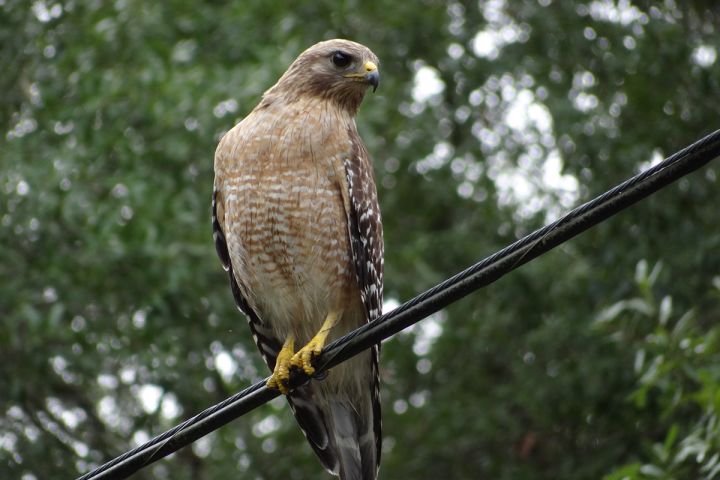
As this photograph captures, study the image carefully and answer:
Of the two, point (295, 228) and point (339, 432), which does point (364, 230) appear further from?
point (339, 432)

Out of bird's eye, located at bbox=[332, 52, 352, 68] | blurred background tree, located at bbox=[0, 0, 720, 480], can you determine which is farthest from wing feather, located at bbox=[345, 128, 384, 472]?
blurred background tree, located at bbox=[0, 0, 720, 480]

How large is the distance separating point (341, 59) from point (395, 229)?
14.9 ft

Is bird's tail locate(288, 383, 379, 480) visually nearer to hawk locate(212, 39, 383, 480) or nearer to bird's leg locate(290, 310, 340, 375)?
hawk locate(212, 39, 383, 480)

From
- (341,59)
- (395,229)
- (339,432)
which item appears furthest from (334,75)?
(395,229)

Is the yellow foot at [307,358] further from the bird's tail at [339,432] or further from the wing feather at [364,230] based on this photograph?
the bird's tail at [339,432]

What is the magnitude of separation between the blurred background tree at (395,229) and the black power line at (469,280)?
317 centimetres

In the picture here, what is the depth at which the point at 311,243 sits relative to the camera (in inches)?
192

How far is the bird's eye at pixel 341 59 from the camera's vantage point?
5.50 meters

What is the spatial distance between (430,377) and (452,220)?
63.7 inches

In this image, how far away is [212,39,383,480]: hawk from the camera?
15.9ft

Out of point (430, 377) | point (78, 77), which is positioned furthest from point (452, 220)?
point (78, 77)

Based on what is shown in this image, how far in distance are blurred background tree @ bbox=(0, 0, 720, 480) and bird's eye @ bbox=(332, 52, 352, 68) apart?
6.79ft

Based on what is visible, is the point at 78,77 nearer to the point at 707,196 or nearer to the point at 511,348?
the point at 511,348

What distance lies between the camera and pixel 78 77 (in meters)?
7.98
